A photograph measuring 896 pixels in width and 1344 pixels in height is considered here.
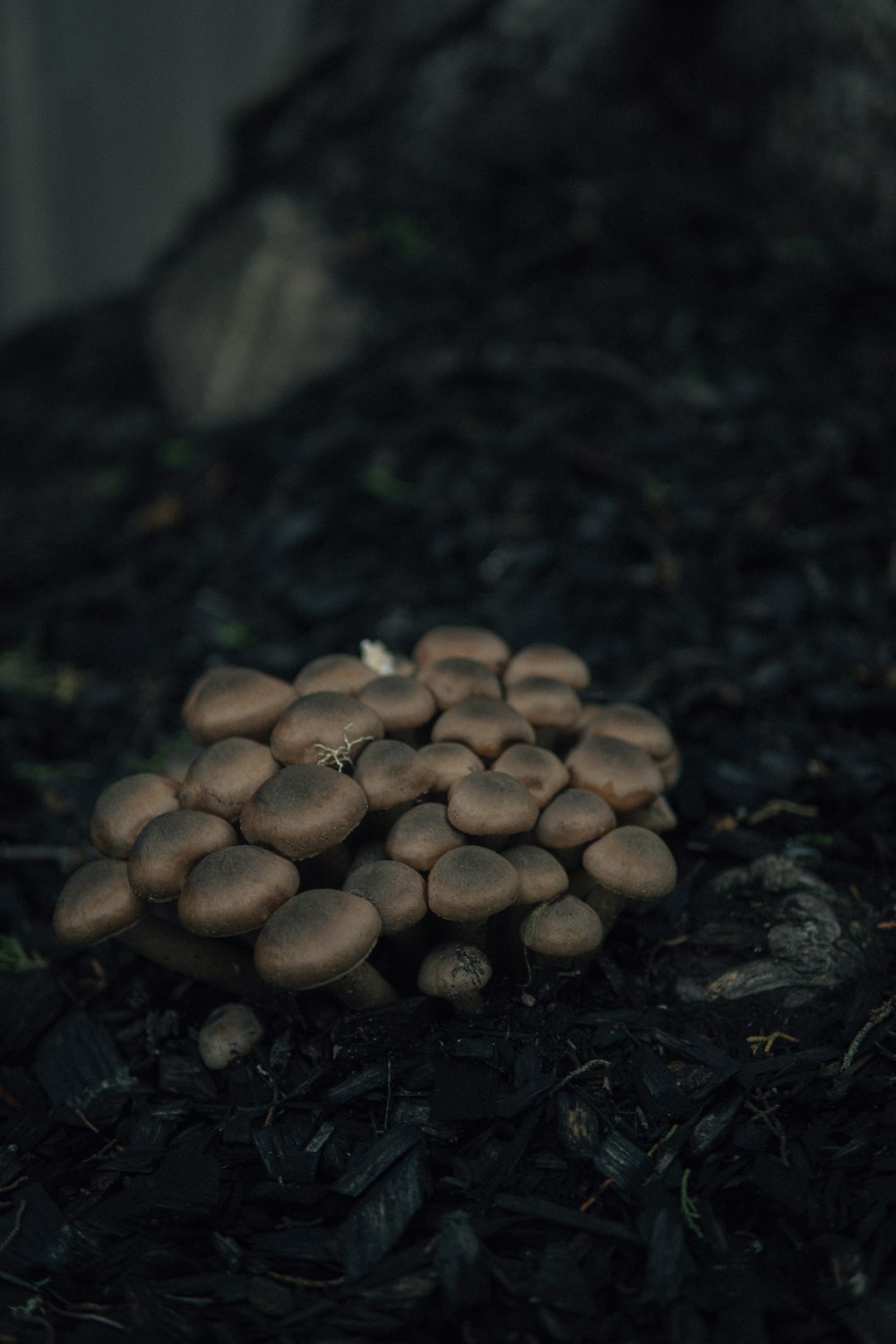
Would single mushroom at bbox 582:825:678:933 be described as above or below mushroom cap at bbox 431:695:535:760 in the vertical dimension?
below

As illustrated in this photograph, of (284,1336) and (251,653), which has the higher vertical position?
(284,1336)

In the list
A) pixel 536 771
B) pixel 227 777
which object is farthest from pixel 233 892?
pixel 536 771

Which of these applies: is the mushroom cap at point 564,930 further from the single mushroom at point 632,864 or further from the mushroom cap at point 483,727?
the mushroom cap at point 483,727

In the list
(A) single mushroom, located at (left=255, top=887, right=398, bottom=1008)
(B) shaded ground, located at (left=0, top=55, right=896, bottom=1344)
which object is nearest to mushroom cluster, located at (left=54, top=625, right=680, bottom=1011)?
(A) single mushroom, located at (left=255, top=887, right=398, bottom=1008)

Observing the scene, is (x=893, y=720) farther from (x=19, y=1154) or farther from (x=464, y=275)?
(x=464, y=275)

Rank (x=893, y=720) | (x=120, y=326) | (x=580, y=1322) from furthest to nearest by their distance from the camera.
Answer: (x=120, y=326) → (x=893, y=720) → (x=580, y=1322)

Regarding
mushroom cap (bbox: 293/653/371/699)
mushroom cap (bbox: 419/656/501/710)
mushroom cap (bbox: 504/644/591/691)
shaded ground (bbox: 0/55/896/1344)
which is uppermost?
mushroom cap (bbox: 293/653/371/699)

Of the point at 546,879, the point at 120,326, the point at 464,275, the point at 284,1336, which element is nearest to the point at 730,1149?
the point at 546,879

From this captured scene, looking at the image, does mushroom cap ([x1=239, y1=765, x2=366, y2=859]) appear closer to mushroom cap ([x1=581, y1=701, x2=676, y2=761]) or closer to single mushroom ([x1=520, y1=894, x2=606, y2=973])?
single mushroom ([x1=520, y1=894, x2=606, y2=973])
